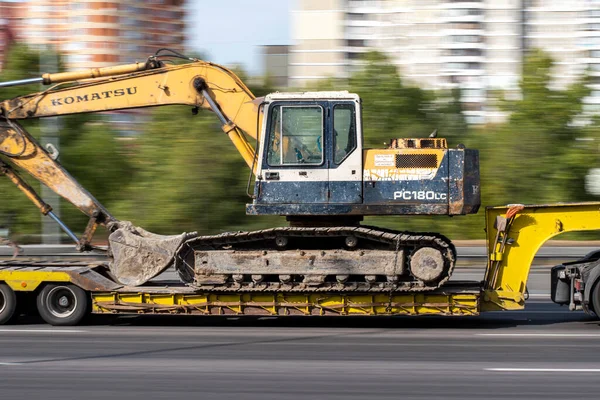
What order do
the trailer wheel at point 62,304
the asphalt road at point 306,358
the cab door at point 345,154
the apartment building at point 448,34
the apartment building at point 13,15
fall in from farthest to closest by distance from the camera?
the apartment building at point 13,15 < the apartment building at point 448,34 < the trailer wheel at point 62,304 < the cab door at point 345,154 < the asphalt road at point 306,358

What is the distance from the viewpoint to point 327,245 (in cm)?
1234

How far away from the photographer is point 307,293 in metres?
12.2

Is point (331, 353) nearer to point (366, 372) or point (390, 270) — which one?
point (366, 372)

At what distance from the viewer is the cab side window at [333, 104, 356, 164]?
1207 centimetres

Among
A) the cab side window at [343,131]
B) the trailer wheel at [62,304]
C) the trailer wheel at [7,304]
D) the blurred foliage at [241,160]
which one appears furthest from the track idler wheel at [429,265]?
the blurred foliage at [241,160]

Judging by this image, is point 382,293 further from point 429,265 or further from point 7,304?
point 7,304

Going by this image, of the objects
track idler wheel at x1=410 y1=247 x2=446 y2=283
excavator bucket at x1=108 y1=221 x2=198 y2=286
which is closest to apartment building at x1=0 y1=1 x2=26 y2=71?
excavator bucket at x1=108 y1=221 x2=198 y2=286

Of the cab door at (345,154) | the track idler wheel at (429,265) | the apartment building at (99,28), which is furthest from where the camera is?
the apartment building at (99,28)

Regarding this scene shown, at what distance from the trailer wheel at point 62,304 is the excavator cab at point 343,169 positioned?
280 centimetres

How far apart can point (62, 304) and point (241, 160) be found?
1502 cm

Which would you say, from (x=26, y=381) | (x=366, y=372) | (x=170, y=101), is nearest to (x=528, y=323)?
(x=366, y=372)

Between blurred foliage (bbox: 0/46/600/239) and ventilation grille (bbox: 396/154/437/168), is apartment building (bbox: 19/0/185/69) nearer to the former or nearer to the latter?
blurred foliage (bbox: 0/46/600/239)

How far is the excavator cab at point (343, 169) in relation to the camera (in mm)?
12008

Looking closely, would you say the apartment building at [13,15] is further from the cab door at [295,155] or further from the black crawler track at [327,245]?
the cab door at [295,155]
